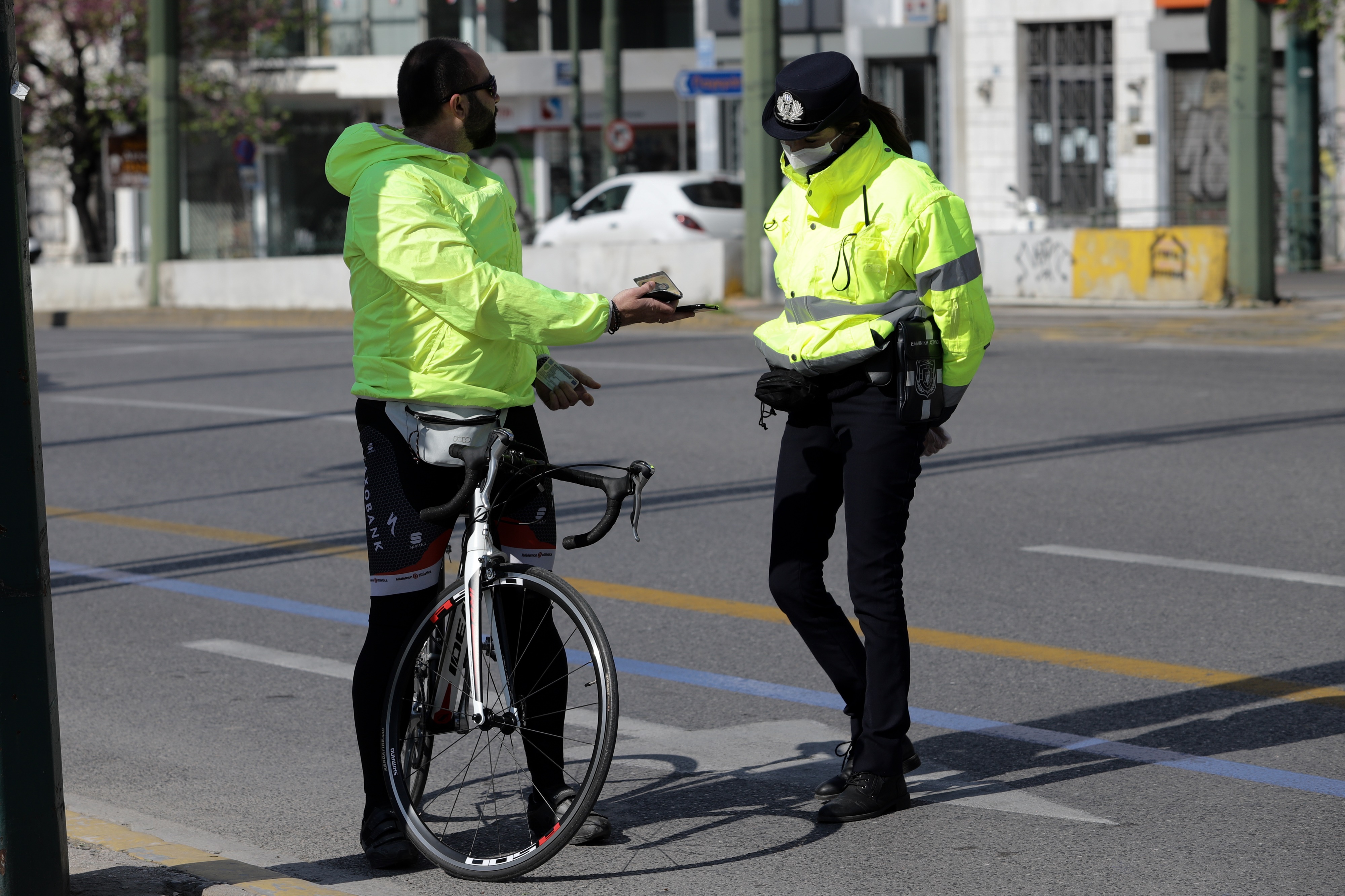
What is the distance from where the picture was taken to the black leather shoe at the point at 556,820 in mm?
3885

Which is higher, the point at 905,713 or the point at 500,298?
the point at 500,298

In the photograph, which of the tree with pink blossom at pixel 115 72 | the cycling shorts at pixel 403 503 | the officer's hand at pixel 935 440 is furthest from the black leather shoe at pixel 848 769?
the tree with pink blossom at pixel 115 72

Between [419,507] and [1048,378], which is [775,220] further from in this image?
[1048,378]

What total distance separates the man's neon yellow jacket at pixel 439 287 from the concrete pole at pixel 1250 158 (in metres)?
14.5

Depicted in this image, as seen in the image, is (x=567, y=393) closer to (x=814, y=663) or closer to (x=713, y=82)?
(x=814, y=663)

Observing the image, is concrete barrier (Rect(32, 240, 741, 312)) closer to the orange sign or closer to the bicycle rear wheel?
the orange sign

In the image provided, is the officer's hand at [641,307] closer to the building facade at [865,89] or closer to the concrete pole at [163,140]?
the building facade at [865,89]

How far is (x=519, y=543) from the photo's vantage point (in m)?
4.01

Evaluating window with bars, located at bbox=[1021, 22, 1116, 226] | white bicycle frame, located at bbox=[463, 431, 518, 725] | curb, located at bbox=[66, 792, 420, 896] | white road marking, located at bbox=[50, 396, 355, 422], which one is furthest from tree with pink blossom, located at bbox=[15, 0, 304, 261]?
white bicycle frame, located at bbox=[463, 431, 518, 725]

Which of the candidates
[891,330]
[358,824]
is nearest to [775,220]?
[891,330]

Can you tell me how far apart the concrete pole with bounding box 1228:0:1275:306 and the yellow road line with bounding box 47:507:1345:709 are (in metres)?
12.0

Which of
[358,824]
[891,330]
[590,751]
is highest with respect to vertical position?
[891,330]

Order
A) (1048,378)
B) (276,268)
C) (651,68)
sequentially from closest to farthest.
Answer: (1048,378) < (276,268) < (651,68)

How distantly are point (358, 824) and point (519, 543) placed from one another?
855 millimetres
